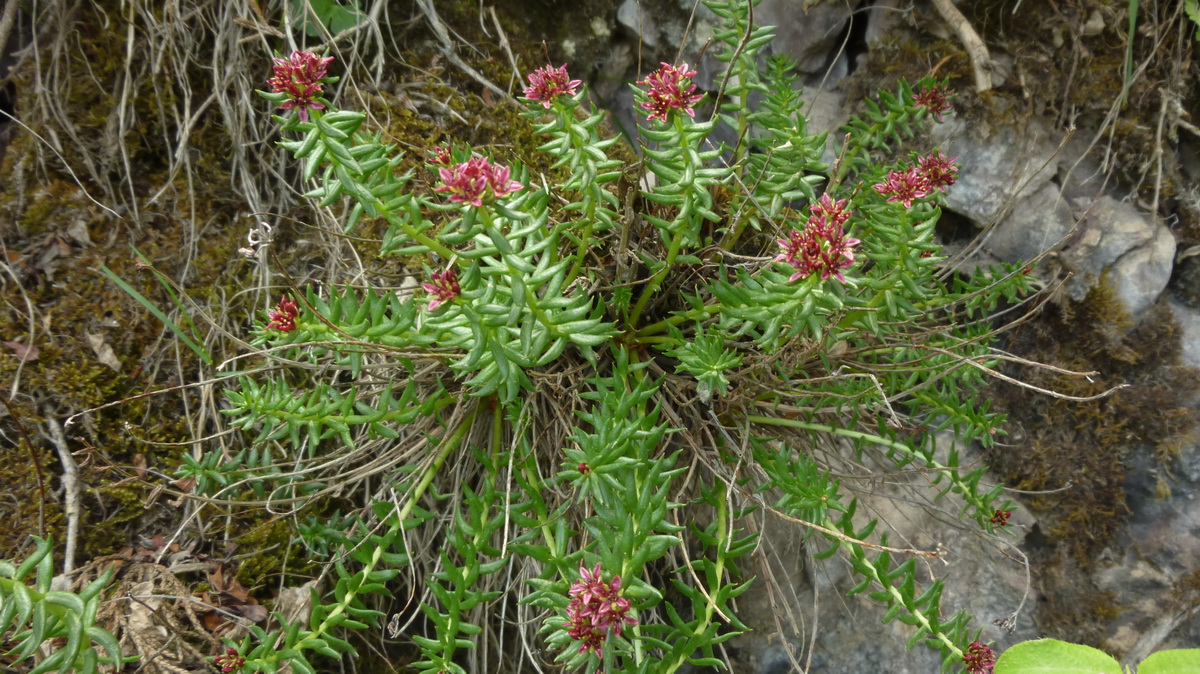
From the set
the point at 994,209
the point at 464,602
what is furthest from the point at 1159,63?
the point at 464,602

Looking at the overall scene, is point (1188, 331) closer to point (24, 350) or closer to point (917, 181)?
point (917, 181)

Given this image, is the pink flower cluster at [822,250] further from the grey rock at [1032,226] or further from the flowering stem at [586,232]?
the grey rock at [1032,226]

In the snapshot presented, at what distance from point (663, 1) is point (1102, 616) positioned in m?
2.79

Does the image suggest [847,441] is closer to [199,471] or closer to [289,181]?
[199,471]

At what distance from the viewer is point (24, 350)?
225 centimetres

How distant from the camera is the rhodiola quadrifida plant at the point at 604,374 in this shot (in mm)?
1519

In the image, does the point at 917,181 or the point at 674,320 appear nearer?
the point at 917,181

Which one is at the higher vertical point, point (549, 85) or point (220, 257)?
point (549, 85)

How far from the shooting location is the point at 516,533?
7.21ft

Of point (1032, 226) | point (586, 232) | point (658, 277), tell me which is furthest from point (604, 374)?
point (1032, 226)

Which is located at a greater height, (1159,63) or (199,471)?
(1159,63)

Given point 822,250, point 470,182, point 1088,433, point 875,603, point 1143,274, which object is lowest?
point 875,603

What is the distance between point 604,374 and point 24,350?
180 cm

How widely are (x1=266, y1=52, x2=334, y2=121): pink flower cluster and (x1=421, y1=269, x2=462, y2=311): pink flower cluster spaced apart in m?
0.44
